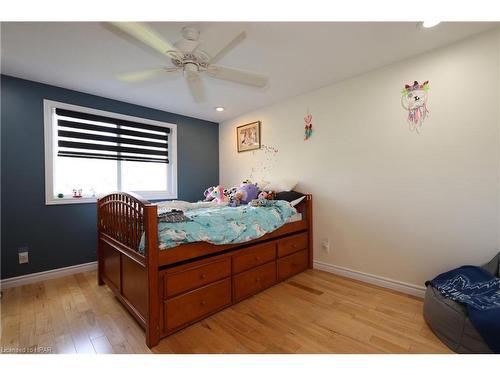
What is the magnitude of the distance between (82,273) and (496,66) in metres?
4.56

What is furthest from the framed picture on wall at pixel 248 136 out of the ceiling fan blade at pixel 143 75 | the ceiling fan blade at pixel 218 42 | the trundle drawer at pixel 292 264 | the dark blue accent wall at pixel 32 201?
the ceiling fan blade at pixel 218 42

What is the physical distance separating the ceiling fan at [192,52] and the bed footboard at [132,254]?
3.32 ft

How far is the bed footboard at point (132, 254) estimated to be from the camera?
1460mm

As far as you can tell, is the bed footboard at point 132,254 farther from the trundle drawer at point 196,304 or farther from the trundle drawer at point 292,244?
the trundle drawer at point 292,244

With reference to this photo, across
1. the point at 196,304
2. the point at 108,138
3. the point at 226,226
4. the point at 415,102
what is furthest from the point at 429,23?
the point at 108,138

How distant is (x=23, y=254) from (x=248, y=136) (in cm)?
314

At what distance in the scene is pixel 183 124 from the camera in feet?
12.4

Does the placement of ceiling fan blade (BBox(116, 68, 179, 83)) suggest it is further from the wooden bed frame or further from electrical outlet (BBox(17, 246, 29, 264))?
electrical outlet (BBox(17, 246, 29, 264))

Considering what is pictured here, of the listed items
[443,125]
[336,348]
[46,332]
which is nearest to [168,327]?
[46,332]

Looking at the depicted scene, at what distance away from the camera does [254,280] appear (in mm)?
2166

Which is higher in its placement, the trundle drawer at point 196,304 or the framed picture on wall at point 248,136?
the framed picture on wall at point 248,136

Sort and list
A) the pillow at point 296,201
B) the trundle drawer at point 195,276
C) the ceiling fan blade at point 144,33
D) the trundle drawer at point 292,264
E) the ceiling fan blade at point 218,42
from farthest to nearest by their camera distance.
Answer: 1. the pillow at point 296,201
2. the trundle drawer at point 292,264
3. the trundle drawer at point 195,276
4. the ceiling fan blade at point 218,42
5. the ceiling fan blade at point 144,33

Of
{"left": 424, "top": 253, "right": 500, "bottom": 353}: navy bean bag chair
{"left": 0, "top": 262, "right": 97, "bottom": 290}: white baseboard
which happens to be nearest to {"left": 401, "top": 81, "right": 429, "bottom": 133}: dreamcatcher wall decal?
{"left": 424, "top": 253, "right": 500, "bottom": 353}: navy bean bag chair

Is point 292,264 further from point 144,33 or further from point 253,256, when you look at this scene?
point 144,33
